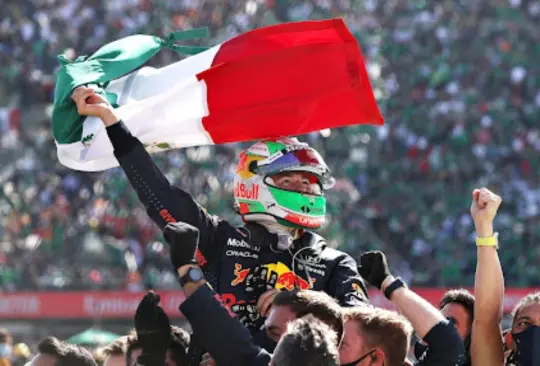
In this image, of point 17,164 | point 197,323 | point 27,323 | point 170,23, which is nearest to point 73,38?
point 170,23

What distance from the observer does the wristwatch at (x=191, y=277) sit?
3584 mm

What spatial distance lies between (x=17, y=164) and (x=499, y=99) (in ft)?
23.8

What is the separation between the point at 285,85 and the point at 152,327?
1315mm

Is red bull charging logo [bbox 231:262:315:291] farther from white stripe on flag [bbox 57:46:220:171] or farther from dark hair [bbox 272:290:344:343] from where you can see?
white stripe on flag [bbox 57:46:220:171]

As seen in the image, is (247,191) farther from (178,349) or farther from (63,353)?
(63,353)

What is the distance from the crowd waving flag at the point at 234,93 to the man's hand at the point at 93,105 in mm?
201

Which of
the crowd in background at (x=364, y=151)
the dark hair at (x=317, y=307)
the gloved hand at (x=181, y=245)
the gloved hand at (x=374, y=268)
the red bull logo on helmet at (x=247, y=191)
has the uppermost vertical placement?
the gloved hand at (x=181, y=245)

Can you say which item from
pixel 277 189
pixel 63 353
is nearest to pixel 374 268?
pixel 277 189

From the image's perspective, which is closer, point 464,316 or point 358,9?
point 464,316

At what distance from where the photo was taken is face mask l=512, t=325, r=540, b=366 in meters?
4.40

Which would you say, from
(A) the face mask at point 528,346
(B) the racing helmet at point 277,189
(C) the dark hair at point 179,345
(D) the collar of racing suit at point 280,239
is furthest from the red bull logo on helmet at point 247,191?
(A) the face mask at point 528,346

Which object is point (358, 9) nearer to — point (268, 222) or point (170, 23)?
point (170, 23)

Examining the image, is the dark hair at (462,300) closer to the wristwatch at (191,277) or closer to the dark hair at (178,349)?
the dark hair at (178,349)

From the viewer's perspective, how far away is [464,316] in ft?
17.0
